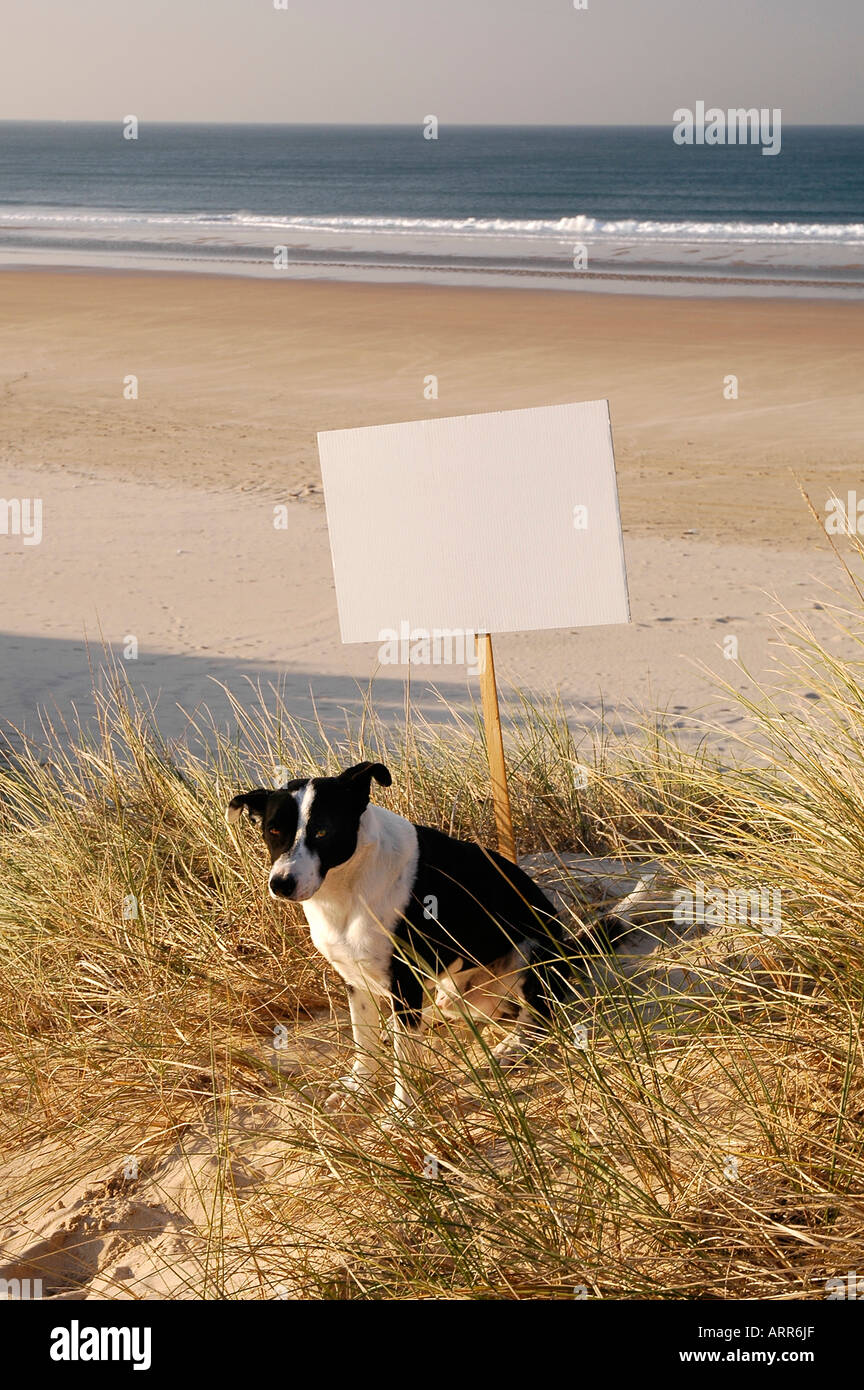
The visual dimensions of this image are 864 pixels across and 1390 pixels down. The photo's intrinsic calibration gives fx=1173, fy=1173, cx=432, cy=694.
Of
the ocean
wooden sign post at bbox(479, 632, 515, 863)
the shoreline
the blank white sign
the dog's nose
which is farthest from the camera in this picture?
the ocean

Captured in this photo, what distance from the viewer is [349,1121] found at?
3076mm

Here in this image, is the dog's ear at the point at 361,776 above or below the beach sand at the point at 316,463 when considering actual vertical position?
below

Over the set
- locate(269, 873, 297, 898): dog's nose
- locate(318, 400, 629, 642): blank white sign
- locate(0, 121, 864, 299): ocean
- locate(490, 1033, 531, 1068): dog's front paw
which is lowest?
locate(490, 1033, 531, 1068): dog's front paw

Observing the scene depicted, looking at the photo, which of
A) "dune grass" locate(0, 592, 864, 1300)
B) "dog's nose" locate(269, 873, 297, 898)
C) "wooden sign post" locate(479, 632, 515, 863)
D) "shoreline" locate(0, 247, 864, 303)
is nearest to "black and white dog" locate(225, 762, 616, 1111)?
"dog's nose" locate(269, 873, 297, 898)

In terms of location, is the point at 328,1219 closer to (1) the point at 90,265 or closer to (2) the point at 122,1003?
(2) the point at 122,1003

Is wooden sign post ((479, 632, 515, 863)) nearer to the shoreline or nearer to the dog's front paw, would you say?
the dog's front paw

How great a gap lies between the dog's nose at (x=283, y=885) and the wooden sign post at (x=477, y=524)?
1042 mm

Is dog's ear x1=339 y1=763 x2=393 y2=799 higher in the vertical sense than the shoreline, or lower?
lower

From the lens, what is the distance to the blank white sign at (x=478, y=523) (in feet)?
12.0

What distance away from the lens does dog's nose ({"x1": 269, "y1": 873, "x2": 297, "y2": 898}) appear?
2916mm

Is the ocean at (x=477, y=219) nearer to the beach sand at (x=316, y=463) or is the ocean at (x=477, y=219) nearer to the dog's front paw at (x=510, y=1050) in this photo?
the beach sand at (x=316, y=463)

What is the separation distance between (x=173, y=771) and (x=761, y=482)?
8.89 m

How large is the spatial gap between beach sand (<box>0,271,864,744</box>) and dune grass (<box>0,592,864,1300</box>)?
4.68 ft

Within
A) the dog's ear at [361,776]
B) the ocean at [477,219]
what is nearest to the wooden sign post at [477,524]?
the dog's ear at [361,776]
